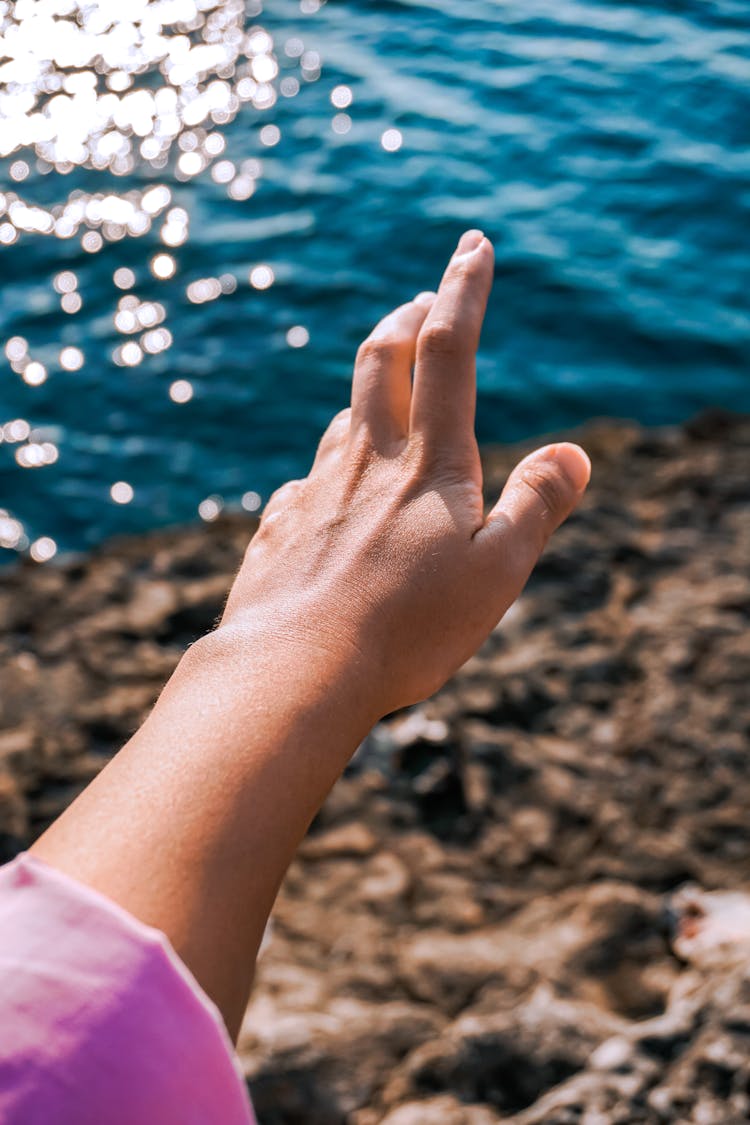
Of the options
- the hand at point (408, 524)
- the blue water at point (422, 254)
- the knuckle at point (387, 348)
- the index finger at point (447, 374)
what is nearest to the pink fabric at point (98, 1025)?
the hand at point (408, 524)

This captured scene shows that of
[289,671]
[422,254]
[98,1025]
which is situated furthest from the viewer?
[422,254]

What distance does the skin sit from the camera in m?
1.02

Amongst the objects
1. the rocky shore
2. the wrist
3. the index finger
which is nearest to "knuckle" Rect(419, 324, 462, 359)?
the index finger

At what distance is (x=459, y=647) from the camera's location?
1.54 metres

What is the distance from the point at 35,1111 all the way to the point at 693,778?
2.77 m

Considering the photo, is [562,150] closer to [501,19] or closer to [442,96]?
[442,96]

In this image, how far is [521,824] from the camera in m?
3.21

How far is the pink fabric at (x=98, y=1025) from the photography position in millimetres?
797

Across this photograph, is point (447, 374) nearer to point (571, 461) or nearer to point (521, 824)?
point (571, 461)

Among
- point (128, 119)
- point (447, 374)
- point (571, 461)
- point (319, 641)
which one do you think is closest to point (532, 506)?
point (571, 461)

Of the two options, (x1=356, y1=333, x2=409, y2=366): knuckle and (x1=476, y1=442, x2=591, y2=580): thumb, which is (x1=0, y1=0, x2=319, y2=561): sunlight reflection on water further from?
(x1=476, y1=442, x2=591, y2=580): thumb

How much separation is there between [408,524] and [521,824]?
1815mm

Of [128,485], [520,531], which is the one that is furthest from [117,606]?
[520,531]

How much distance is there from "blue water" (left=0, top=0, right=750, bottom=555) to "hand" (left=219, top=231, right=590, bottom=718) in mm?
3208
